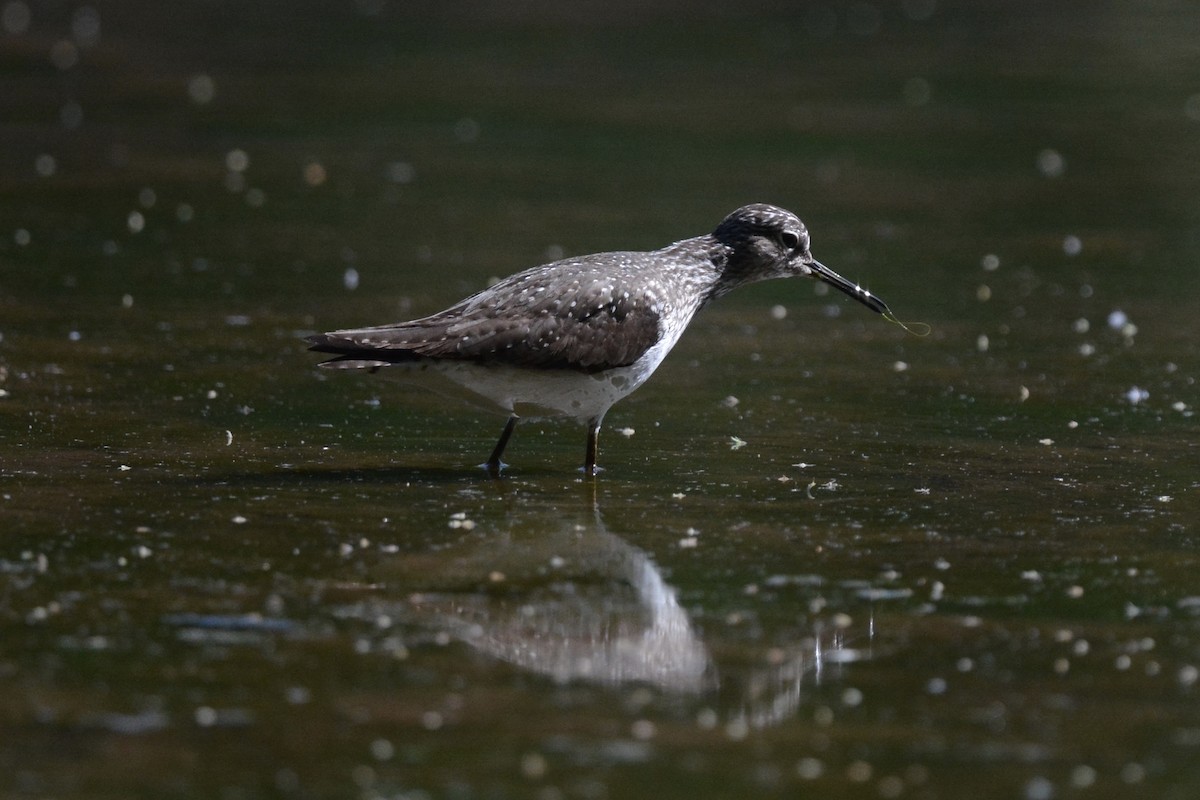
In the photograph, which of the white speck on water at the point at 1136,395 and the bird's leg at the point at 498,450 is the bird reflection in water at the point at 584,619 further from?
the white speck on water at the point at 1136,395

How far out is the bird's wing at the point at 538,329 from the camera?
8.93 meters

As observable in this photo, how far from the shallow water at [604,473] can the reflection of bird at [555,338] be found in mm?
359

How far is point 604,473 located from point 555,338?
76 centimetres

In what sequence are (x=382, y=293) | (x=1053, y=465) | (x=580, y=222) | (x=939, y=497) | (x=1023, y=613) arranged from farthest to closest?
(x=580, y=222) < (x=382, y=293) < (x=1053, y=465) < (x=939, y=497) < (x=1023, y=613)

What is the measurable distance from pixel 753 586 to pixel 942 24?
22.9 meters

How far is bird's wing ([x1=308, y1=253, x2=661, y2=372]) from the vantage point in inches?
352

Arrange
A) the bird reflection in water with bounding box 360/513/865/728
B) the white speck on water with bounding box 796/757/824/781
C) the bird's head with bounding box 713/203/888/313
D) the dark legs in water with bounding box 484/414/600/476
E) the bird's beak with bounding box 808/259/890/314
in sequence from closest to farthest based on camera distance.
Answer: the white speck on water with bounding box 796/757/824/781
the bird reflection in water with bounding box 360/513/865/728
the dark legs in water with bounding box 484/414/600/476
the bird's head with bounding box 713/203/888/313
the bird's beak with bounding box 808/259/890/314

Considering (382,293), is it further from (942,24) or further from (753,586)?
(942,24)

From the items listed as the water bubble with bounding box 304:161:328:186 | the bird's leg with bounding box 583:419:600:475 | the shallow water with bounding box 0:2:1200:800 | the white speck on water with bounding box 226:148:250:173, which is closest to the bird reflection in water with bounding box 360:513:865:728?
the shallow water with bounding box 0:2:1200:800

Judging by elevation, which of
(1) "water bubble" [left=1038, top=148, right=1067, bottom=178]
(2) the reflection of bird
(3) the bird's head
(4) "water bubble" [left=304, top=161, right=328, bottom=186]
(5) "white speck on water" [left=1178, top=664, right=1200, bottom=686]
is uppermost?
(1) "water bubble" [left=1038, top=148, right=1067, bottom=178]

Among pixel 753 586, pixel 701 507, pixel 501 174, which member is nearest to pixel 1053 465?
pixel 701 507

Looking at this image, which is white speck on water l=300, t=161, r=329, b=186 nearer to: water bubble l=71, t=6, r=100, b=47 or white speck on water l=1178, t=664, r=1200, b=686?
water bubble l=71, t=6, r=100, b=47

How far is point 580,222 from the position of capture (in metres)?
15.7

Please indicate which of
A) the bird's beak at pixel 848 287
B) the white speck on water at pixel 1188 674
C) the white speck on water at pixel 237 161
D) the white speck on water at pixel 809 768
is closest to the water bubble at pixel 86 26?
the white speck on water at pixel 237 161
